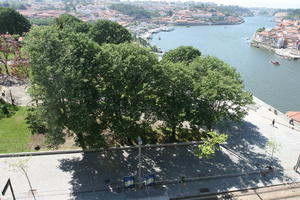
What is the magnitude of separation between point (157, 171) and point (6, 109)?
54.7 feet

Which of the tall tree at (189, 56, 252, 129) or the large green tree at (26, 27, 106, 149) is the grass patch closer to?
the large green tree at (26, 27, 106, 149)

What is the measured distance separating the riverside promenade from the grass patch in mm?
1321

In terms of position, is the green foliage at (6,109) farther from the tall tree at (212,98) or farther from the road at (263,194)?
the road at (263,194)

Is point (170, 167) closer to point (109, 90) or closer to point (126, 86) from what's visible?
point (126, 86)

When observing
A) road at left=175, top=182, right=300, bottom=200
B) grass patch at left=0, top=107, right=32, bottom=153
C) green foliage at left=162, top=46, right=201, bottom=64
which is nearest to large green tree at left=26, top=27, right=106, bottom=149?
grass patch at left=0, top=107, right=32, bottom=153

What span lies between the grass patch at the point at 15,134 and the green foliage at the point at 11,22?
39.6 metres

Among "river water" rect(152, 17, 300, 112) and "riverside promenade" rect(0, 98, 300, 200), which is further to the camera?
Answer: "river water" rect(152, 17, 300, 112)

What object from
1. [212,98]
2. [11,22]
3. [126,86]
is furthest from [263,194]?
[11,22]

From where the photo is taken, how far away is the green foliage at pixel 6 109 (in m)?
24.5

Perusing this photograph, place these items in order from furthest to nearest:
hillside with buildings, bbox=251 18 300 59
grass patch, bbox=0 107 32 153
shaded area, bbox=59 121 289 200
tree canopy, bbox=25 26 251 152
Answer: hillside with buildings, bbox=251 18 300 59 → grass patch, bbox=0 107 32 153 → shaded area, bbox=59 121 289 200 → tree canopy, bbox=25 26 251 152

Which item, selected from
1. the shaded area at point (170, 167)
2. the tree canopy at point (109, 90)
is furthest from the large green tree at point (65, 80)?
the shaded area at point (170, 167)

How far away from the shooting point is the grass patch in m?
20.2

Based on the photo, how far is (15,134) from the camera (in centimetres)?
2178

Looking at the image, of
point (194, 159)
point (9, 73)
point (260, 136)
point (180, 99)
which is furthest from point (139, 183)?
point (9, 73)
